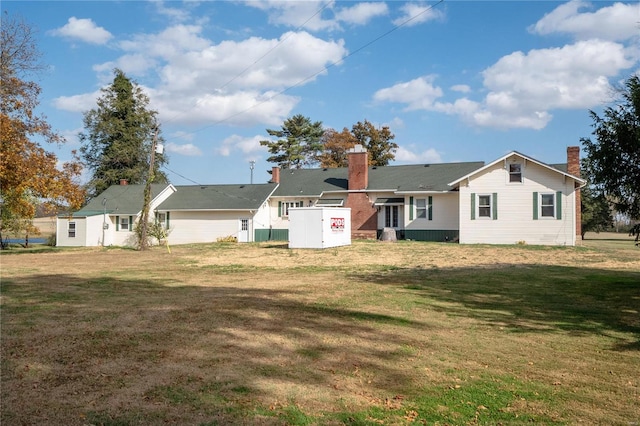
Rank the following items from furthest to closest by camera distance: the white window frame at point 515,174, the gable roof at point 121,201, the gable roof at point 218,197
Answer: the gable roof at point 121,201 → the gable roof at point 218,197 → the white window frame at point 515,174

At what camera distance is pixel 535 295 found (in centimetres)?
1227

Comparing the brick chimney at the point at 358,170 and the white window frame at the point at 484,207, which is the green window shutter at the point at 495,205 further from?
the brick chimney at the point at 358,170

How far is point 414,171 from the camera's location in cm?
3741

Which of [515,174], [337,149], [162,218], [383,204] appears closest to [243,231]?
[162,218]

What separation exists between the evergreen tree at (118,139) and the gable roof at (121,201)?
366 inches

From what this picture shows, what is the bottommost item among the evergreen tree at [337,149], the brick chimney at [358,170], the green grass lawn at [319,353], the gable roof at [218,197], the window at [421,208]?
the green grass lawn at [319,353]

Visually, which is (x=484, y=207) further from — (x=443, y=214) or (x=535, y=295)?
(x=535, y=295)

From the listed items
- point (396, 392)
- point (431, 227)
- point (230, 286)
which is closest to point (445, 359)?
point (396, 392)

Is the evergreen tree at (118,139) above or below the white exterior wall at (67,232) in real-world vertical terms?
above

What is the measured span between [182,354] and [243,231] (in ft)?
104

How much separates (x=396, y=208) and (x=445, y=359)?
28529 millimetres

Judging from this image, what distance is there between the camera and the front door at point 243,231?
1486 inches

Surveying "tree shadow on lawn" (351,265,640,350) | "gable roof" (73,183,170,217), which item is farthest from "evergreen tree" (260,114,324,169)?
"tree shadow on lawn" (351,265,640,350)

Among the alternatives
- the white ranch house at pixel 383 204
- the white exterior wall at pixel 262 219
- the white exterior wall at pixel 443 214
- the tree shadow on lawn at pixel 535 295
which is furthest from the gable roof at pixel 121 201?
the tree shadow on lawn at pixel 535 295
